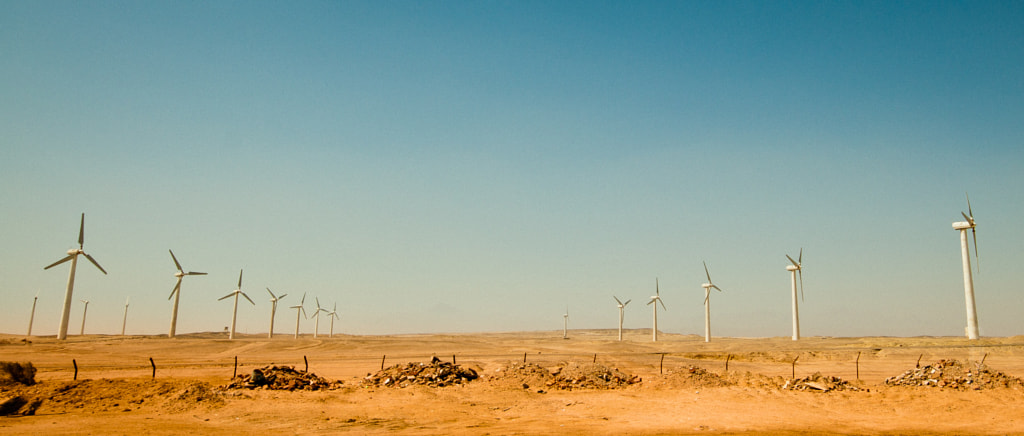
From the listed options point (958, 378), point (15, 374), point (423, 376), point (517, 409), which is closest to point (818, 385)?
point (958, 378)

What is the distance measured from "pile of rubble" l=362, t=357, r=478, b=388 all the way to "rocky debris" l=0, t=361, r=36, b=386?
15647 mm

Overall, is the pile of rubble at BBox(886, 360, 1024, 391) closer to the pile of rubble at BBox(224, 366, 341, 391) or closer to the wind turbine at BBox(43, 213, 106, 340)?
the pile of rubble at BBox(224, 366, 341, 391)

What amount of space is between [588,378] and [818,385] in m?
12.0

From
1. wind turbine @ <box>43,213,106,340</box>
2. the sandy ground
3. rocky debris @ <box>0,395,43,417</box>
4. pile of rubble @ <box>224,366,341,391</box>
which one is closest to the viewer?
the sandy ground

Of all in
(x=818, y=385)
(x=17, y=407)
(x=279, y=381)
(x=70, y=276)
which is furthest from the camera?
(x=70, y=276)

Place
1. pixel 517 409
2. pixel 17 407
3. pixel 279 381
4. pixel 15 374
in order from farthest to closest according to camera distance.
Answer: pixel 279 381 < pixel 15 374 < pixel 517 409 < pixel 17 407

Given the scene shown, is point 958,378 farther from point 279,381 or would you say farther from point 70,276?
point 70,276

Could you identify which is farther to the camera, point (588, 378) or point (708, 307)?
point (708, 307)

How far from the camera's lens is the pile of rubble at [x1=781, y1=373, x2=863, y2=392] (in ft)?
100

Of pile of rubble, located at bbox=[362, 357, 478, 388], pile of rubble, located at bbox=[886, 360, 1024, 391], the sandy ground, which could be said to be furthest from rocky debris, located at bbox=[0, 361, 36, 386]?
pile of rubble, located at bbox=[886, 360, 1024, 391]

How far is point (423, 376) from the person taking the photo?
3234 cm

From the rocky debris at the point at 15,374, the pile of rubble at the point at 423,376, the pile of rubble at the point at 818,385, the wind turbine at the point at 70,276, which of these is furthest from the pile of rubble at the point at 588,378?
the wind turbine at the point at 70,276

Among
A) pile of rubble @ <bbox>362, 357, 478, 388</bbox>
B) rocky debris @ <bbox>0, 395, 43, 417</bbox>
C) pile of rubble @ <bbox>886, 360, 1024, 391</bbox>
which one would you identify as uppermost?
pile of rubble @ <bbox>886, 360, 1024, 391</bbox>

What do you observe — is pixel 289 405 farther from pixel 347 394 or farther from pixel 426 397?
pixel 426 397
